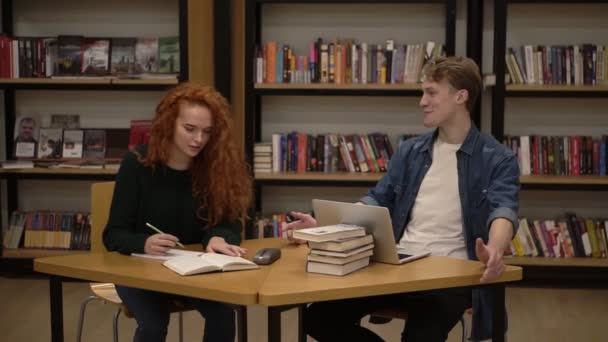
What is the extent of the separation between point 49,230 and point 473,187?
314cm

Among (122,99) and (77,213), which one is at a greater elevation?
(122,99)

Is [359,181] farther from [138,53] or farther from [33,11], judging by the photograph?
[33,11]

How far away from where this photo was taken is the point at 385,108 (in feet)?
16.7

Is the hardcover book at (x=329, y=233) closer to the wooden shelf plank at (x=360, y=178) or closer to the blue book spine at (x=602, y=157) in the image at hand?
the wooden shelf plank at (x=360, y=178)

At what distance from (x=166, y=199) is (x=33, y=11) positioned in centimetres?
292

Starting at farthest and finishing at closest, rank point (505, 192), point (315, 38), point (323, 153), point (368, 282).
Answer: point (315, 38)
point (323, 153)
point (505, 192)
point (368, 282)

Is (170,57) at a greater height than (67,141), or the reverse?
(170,57)

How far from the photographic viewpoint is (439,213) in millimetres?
2797

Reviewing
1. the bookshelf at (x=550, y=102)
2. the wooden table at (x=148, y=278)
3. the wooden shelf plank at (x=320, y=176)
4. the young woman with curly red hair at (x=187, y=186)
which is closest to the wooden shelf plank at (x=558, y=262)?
the bookshelf at (x=550, y=102)

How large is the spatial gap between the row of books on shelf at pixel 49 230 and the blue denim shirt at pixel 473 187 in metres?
2.60

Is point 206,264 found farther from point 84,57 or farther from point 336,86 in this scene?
point 84,57

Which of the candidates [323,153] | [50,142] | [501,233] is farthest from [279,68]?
[501,233]

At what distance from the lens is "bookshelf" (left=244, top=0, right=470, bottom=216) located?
15.7 ft

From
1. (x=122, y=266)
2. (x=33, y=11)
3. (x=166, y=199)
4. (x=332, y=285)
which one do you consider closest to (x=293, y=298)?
(x=332, y=285)
